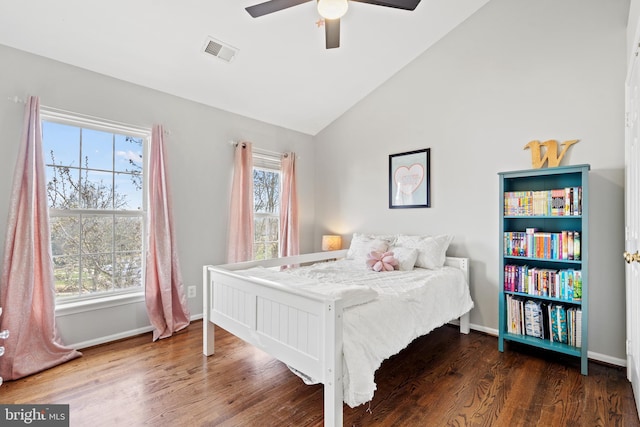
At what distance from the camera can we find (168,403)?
6.14 feet

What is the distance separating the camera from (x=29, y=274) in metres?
2.27

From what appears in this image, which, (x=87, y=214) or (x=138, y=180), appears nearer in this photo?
(x=87, y=214)

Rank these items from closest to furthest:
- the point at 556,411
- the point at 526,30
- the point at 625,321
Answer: the point at 556,411, the point at 625,321, the point at 526,30

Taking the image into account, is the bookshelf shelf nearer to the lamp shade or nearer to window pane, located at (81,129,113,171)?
the lamp shade

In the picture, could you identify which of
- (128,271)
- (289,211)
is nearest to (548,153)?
(289,211)

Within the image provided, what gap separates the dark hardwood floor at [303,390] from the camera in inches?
68.7

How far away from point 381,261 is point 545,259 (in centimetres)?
129

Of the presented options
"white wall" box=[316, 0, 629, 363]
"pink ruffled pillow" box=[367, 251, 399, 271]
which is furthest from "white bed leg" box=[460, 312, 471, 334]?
"pink ruffled pillow" box=[367, 251, 399, 271]

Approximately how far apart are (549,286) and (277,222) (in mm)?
2944

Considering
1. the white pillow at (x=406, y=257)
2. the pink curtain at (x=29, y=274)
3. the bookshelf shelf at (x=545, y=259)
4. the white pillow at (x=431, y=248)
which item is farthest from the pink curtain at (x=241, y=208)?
the bookshelf shelf at (x=545, y=259)

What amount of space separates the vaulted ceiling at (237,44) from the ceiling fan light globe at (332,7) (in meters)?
0.27

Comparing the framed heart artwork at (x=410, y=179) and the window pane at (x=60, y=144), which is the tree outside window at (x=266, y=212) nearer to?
the framed heart artwork at (x=410, y=179)

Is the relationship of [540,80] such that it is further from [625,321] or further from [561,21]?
[625,321]

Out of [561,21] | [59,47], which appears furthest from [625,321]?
[59,47]
